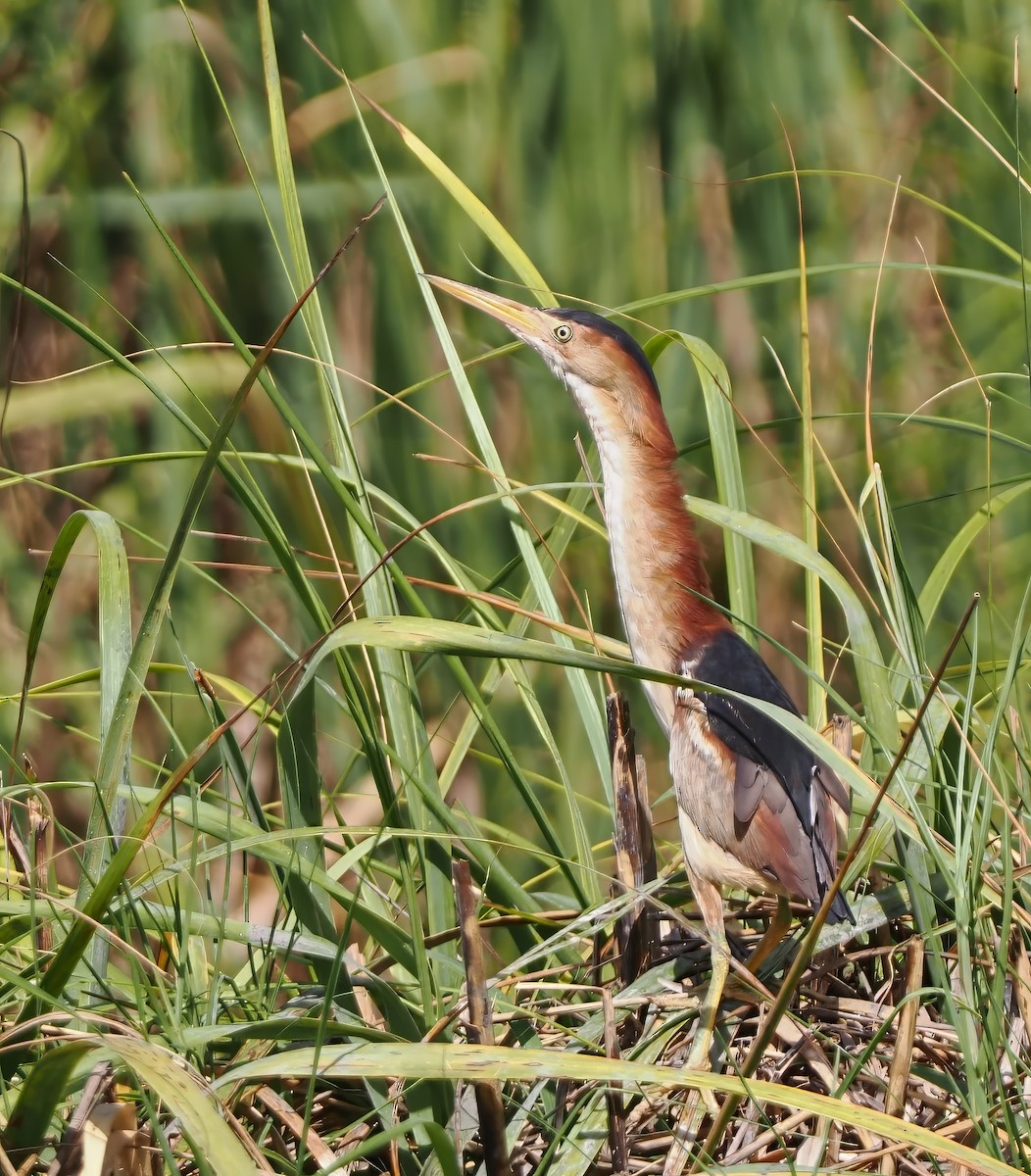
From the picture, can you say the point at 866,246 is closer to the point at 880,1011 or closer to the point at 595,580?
the point at 595,580

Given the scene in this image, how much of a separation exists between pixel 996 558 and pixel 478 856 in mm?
1361

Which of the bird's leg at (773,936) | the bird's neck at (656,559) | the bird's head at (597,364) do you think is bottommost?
the bird's leg at (773,936)

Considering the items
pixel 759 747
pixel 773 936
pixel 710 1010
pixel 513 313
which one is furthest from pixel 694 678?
pixel 513 313

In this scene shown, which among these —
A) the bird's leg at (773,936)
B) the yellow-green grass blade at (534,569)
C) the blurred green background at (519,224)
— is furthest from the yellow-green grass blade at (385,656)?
the blurred green background at (519,224)

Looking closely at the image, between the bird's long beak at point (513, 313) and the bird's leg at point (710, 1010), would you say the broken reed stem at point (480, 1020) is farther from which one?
the bird's long beak at point (513, 313)

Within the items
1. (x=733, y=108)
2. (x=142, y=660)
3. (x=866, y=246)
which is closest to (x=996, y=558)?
(x=866, y=246)

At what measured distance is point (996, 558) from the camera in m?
2.24

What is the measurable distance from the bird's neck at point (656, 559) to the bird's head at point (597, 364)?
0.07ft

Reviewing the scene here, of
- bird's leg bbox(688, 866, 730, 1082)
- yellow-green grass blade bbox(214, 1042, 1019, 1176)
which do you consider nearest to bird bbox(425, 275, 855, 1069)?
bird's leg bbox(688, 866, 730, 1082)

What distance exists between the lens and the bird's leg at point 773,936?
114 centimetres

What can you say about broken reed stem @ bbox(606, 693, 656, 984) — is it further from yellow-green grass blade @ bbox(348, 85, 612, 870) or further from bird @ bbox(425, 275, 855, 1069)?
yellow-green grass blade @ bbox(348, 85, 612, 870)

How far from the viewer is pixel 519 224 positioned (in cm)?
237

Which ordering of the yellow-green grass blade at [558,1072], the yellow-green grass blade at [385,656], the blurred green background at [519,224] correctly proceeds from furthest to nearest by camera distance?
the blurred green background at [519,224] < the yellow-green grass blade at [385,656] < the yellow-green grass blade at [558,1072]

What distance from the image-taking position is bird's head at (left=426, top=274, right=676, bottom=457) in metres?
1.49
